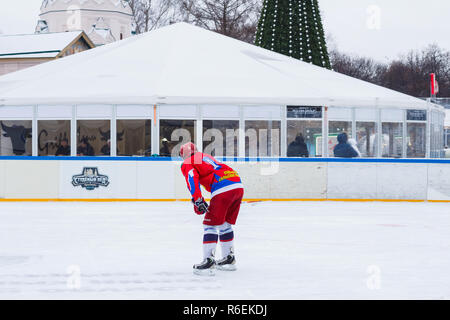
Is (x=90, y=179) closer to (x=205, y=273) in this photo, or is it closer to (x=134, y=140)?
(x=134, y=140)

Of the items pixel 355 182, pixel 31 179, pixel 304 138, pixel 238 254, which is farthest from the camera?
pixel 304 138

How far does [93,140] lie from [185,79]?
3.29 m

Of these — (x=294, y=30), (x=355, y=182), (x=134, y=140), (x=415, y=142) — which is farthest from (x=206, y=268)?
(x=294, y=30)

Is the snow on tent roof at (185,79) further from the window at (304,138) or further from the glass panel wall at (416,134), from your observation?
the window at (304,138)

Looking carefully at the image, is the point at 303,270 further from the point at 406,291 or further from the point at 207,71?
the point at 207,71

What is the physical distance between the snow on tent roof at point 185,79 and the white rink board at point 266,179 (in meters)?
2.95

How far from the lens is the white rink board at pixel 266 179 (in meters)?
15.4

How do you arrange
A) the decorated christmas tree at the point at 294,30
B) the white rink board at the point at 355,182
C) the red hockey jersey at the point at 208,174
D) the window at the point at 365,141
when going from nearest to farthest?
1. the red hockey jersey at the point at 208,174
2. the white rink board at the point at 355,182
3. the window at the point at 365,141
4. the decorated christmas tree at the point at 294,30

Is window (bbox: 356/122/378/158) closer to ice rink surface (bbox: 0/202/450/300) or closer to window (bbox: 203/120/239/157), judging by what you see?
window (bbox: 203/120/239/157)

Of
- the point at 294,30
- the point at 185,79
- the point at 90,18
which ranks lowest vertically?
the point at 185,79

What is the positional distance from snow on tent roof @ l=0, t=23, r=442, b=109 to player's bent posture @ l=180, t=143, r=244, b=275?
10887mm

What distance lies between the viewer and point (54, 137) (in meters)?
17.9

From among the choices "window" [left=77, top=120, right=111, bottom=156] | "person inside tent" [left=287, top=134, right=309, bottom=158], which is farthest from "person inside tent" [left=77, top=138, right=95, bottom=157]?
"person inside tent" [left=287, top=134, right=309, bottom=158]

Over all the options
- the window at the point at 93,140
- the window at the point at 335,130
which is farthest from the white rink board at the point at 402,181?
the window at the point at 93,140
